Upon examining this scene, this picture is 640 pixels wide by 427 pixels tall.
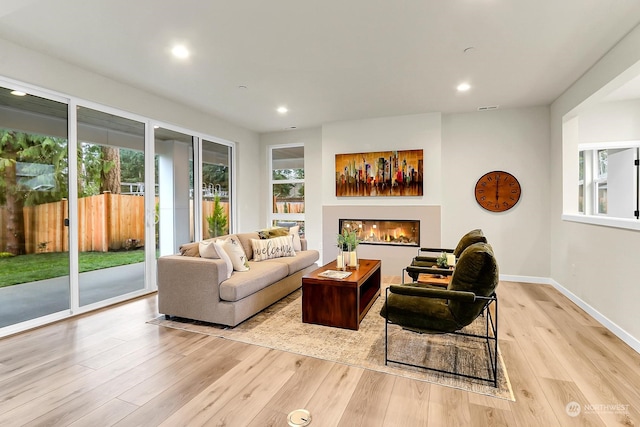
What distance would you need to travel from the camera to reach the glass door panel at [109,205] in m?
3.74

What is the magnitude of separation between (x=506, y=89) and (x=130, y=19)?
14.1 feet

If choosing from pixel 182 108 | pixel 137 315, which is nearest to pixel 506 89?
pixel 182 108

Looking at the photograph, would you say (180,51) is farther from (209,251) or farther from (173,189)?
(173,189)

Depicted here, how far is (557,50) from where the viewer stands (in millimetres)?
3070

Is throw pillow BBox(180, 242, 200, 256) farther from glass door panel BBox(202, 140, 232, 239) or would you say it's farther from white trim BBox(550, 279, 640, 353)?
white trim BBox(550, 279, 640, 353)

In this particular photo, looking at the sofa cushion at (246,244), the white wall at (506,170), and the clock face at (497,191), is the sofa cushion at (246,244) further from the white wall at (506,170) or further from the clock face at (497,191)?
the clock face at (497,191)

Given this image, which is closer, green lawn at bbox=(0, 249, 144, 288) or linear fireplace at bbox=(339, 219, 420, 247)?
green lawn at bbox=(0, 249, 144, 288)

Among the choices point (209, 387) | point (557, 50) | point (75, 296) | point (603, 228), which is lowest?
point (209, 387)

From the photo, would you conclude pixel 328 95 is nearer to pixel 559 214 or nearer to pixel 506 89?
pixel 506 89

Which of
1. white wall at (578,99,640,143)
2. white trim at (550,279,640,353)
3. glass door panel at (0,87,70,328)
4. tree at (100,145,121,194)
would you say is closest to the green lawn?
glass door panel at (0,87,70,328)

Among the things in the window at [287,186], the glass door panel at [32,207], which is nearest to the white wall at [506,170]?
the window at [287,186]

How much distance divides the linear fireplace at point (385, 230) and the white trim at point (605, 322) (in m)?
2.11

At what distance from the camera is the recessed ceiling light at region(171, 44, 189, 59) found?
3.05 m

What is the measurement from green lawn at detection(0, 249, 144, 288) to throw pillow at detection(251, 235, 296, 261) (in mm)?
1924
